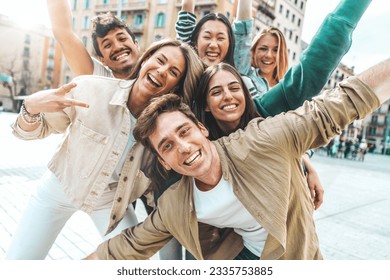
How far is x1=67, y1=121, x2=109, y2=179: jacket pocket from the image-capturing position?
1156 mm

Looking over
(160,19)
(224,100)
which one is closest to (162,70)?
(224,100)

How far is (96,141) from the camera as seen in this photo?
116 cm

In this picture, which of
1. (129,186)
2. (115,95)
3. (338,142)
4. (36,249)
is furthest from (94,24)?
(338,142)

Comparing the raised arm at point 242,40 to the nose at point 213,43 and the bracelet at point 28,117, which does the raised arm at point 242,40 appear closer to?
the nose at point 213,43

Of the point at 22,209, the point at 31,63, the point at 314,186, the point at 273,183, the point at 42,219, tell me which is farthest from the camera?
the point at 31,63

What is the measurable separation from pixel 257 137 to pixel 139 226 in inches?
22.3

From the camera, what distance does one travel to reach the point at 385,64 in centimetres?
89

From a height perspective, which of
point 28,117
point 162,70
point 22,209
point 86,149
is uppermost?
point 162,70

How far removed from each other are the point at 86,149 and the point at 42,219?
1.23ft

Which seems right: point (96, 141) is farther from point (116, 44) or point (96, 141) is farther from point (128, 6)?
point (128, 6)

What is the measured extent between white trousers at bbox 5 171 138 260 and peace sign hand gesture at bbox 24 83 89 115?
0.33m

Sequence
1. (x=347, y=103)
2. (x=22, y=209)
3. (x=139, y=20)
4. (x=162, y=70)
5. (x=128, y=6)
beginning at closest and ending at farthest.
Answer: (x=347, y=103)
(x=162, y=70)
(x=139, y=20)
(x=128, y=6)
(x=22, y=209)

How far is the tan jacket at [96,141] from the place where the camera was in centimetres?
115
